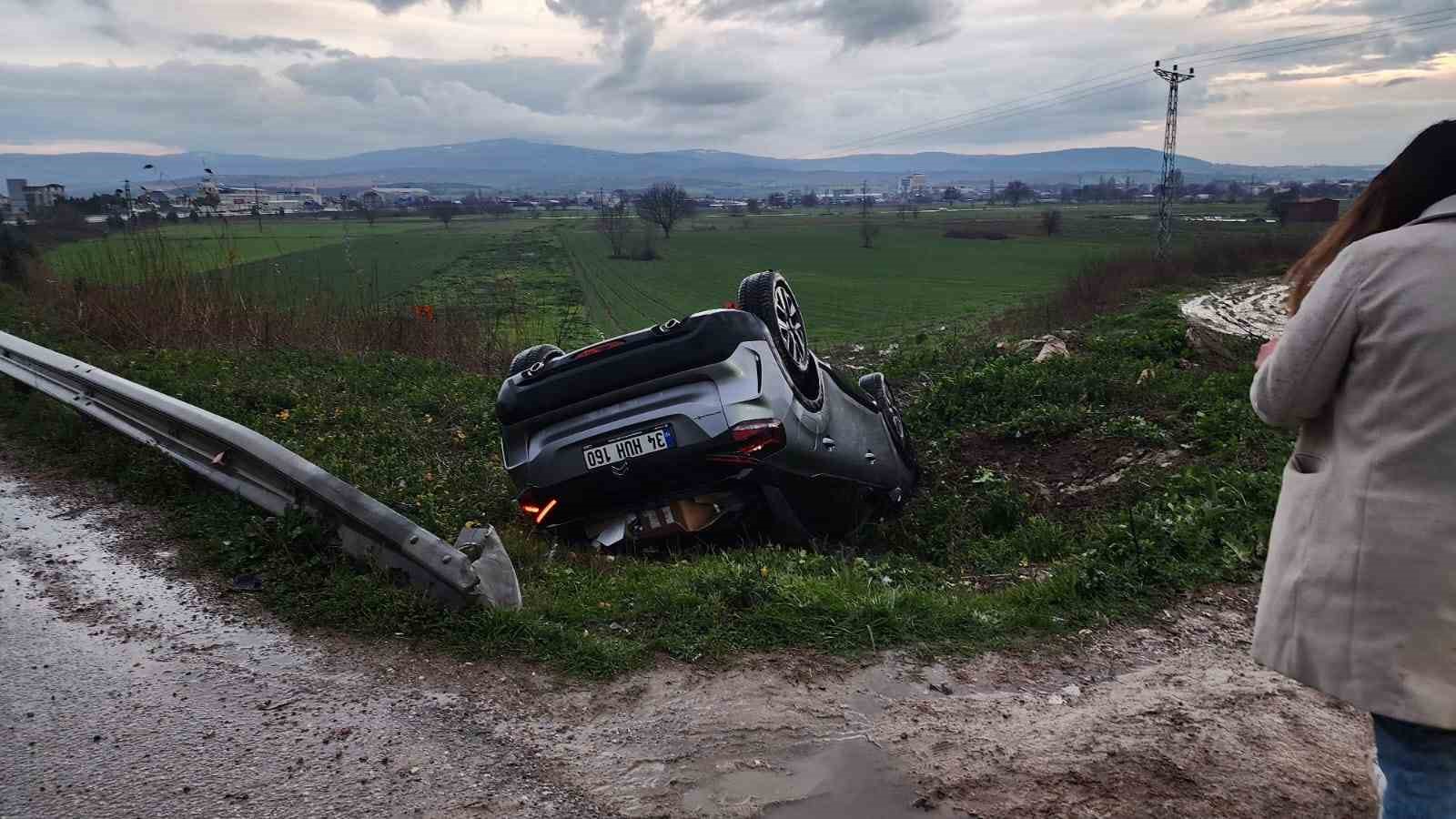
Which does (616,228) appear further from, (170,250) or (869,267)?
(170,250)

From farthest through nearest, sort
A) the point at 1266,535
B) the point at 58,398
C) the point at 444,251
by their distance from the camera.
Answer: the point at 444,251 → the point at 58,398 → the point at 1266,535

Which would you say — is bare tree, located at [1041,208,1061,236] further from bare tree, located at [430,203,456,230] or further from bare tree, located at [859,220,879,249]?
bare tree, located at [430,203,456,230]

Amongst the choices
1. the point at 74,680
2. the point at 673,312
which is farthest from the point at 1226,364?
the point at 673,312

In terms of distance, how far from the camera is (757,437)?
479 centimetres

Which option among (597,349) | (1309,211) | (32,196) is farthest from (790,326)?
(1309,211)

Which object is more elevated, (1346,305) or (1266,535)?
(1346,305)

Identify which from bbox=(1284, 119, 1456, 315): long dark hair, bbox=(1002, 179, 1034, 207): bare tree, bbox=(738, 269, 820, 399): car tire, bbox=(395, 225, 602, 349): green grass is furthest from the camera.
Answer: bbox=(1002, 179, 1034, 207): bare tree

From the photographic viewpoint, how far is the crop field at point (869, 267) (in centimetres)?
3575

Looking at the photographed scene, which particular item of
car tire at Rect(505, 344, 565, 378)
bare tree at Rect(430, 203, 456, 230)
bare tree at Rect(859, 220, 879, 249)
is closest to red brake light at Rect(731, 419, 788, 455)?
car tire at Rect(505, 344, 565, 378)

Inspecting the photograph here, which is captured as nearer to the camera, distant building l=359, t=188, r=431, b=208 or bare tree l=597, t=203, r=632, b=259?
distant building l=359, t=188, r=431, b=208

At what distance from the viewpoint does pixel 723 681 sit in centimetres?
333

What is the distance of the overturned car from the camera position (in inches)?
189

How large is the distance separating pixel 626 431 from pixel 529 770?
2306 mm

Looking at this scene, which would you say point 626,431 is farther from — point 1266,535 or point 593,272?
point 593,272
